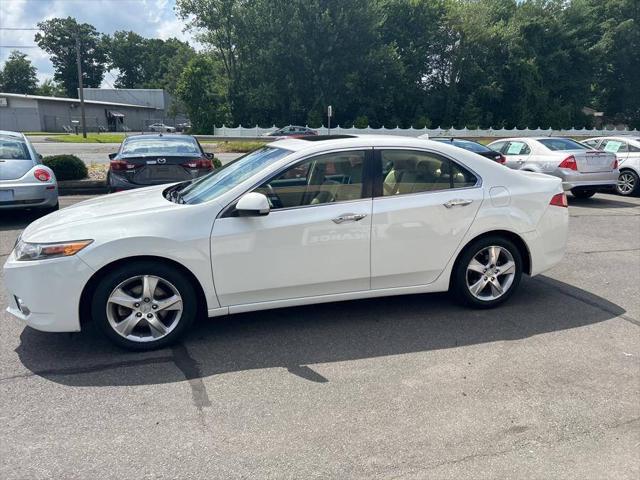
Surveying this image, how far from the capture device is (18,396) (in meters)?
3.25

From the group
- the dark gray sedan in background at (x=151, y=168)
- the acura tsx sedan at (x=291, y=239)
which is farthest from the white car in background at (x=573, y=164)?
the dark gray sedan in background at (x=151, y=168)

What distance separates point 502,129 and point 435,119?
24.7ft

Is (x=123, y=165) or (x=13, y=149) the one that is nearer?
(x=123, y=165)

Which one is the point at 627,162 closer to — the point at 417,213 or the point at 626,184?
the point at 626,184

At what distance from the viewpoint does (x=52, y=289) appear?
3621mm

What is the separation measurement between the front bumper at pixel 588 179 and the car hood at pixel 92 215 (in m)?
9.55

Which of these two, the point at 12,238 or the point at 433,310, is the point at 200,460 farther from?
the point at 12,238

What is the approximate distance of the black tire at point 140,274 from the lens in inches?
146

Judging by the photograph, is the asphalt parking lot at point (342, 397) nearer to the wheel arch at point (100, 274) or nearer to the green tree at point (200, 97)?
the wheel arch at point (100, 274)

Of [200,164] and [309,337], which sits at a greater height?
[200,164]

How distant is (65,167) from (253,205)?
33.7ft

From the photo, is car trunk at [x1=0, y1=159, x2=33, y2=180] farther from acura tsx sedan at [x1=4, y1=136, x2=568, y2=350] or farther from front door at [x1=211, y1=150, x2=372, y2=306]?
front door at [x1=211, y1=150, x2=372, y2=306]

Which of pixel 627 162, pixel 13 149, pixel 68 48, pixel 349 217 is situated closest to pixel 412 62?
pixel 627 162

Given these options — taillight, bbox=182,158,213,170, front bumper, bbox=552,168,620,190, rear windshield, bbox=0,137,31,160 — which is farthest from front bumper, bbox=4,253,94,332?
front bumper, bbox=552,168,620,190
